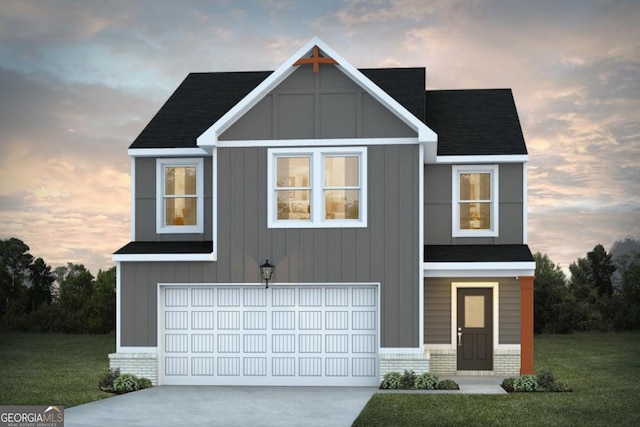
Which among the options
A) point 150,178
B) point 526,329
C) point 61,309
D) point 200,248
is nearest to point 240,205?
point 200,248

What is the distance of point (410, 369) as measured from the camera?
19.3 meters

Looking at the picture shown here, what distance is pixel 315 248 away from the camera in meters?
19.6

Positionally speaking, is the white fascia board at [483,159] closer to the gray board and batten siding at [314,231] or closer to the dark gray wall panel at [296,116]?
the gray board and batten siding at [314,231]

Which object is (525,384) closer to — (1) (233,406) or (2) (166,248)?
(1) (233,406)

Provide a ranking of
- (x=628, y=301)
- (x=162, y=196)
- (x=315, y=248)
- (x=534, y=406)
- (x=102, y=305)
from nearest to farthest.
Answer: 1. (x=534, y=406)
2. (x=315, y=248)
3. (x=162, y=196)
4. (x=102, y=305)
5. (x=628, y=301)

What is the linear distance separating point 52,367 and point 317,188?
34.1 feet

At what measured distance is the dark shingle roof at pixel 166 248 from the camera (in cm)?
2011

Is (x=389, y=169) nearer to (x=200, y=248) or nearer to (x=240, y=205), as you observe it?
(x=240, y=205)

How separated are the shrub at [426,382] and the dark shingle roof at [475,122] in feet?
19.3

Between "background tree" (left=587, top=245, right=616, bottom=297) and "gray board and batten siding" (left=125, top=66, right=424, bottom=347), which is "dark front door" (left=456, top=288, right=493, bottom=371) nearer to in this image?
"gray board and batten siding" (left=125, top=66, right=424, bottom=347)

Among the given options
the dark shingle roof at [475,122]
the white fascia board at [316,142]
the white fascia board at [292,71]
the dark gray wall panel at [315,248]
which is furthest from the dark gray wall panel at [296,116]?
the dark shingle roof at [475,122]

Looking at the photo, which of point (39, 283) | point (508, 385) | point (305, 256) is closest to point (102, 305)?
point (39, 283)

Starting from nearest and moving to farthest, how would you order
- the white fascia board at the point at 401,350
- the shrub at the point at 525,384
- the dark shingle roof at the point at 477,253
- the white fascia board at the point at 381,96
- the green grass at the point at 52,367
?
the green grass at the point at 52,367, the shrub at the point at 525,384, the white fascia board at the point at 381,96, the white fascia board at the point at 401,350, the dark shingle roof at the point at 477,253

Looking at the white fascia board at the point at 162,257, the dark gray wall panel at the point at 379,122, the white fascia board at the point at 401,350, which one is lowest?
the white fascia board at the point at 401,350
